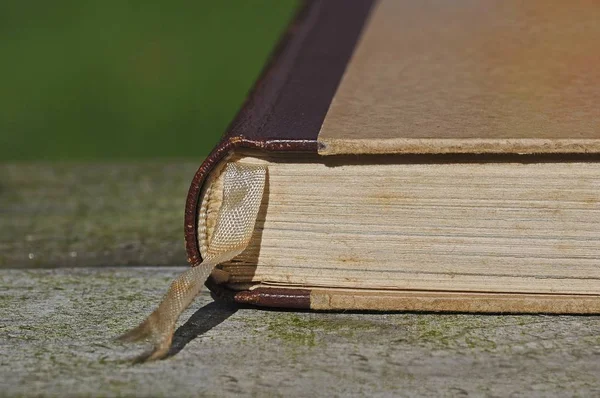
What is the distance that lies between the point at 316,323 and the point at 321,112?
25cm

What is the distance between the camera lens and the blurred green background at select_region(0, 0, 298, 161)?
443 centimetres

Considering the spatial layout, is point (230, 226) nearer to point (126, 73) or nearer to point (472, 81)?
point (472, 81)

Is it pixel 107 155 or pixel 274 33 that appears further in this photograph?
pixel 274 33

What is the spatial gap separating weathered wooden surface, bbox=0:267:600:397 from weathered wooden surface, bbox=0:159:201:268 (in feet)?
0.71

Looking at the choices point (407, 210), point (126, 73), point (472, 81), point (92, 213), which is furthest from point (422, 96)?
point (126, 73)

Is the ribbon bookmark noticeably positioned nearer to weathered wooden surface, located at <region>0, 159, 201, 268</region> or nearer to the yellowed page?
the yellowed page

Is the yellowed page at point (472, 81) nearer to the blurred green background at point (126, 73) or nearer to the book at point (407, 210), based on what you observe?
the book at point (407, 210)

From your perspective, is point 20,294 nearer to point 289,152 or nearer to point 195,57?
point 289,152

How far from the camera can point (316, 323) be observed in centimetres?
111

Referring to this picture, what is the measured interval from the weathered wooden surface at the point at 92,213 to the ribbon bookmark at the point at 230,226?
11.2 inches

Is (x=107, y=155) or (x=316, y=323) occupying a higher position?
(x=316, y=323)

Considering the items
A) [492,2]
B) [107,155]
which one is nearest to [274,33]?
[107,155]

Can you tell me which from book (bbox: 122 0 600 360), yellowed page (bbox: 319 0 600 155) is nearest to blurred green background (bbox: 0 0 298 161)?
yellowed page (bbox: 319 0 600 155)

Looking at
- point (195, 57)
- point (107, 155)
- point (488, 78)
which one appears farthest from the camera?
point (195, 57)
